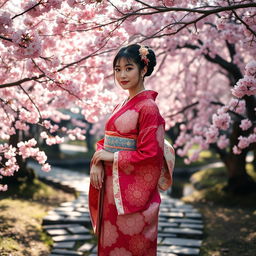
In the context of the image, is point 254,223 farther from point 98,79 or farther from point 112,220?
point 112,220

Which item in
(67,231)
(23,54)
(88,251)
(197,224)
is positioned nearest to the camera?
(23,54)

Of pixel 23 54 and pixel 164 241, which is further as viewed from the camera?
pixel 164 241

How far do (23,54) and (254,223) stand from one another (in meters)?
5.33

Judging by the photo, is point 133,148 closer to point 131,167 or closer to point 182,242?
point 131,167


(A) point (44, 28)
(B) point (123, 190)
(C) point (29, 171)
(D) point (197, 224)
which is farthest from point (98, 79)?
(C) point (29, 171)

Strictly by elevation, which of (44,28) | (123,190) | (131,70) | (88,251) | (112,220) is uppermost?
(44,28)

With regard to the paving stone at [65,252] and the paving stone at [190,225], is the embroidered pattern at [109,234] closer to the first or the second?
the paving stone at [65,252]

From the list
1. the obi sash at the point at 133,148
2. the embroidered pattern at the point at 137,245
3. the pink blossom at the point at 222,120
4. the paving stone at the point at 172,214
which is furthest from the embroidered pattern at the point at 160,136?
the paving stone at the point at 172,214

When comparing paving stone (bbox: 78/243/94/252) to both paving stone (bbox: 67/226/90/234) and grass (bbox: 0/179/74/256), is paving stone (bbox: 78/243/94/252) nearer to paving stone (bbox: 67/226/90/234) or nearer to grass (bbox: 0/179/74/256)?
grass (bbox: 0/179/74/256)

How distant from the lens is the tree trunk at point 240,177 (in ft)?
30.0

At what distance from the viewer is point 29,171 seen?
394 inches

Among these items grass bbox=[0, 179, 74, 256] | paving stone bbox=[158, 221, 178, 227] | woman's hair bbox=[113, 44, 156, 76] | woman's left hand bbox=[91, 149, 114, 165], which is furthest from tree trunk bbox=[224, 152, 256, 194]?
woman's left hand bbox=[91, 149, 114, 165]

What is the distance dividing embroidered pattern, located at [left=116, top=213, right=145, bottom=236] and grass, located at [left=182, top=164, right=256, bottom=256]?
2724 mm

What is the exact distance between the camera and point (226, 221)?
7164 millimetres
